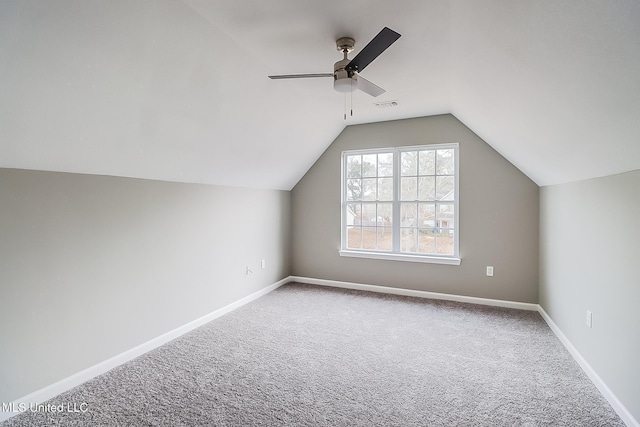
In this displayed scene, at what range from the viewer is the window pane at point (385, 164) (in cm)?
452

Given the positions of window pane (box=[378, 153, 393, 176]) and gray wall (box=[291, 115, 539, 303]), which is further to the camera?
window pane (box=[378, 153, 393, 176])

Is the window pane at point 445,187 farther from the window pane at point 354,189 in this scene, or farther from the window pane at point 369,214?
the window pane at point 354,189

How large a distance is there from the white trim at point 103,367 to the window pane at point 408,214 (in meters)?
2.59

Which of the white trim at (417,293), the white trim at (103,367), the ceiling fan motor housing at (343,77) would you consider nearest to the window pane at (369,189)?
the white trim at (417,293)

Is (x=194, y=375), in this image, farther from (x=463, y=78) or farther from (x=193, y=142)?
(x=463, y=78)

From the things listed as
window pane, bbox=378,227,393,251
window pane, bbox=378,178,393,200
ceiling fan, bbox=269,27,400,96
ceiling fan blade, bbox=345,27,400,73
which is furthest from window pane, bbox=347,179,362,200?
ceiling fan blade, bbox=345,27,400,73

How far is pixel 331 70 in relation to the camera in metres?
2.69

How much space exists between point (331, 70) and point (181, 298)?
2.62 metres

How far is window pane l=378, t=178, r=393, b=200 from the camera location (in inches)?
179

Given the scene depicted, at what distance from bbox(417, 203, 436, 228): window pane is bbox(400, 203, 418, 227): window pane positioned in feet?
0.22

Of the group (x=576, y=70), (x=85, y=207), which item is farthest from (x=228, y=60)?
(x=576, y=70)

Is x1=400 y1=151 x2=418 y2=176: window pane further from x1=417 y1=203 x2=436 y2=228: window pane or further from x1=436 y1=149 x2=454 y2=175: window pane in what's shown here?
x1=417 y1=203 x2=436 y2=228: window pane

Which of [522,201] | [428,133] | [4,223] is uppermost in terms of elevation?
[428,133]

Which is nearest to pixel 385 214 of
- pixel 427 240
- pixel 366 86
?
pixel 427 240
